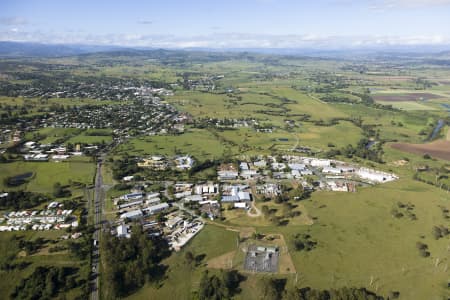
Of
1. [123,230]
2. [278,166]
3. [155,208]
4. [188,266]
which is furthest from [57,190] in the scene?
[278,166]

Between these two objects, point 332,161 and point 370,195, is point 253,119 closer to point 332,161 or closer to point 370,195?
point 332,161

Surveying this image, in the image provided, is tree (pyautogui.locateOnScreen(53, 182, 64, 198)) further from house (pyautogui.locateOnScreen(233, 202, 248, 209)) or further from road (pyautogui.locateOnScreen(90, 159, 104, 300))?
house (pyautogui.locateOnScreen(233, 202, 248, 209))

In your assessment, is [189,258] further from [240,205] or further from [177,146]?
[177,146]

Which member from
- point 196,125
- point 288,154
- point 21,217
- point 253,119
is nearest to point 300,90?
point 253,119

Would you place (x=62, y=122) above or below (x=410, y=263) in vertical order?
above

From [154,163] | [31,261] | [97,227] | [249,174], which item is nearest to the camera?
[31,261]

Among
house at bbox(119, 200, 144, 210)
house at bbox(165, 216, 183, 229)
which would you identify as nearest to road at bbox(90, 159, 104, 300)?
house at bbox(119, 200, 144, 210)
